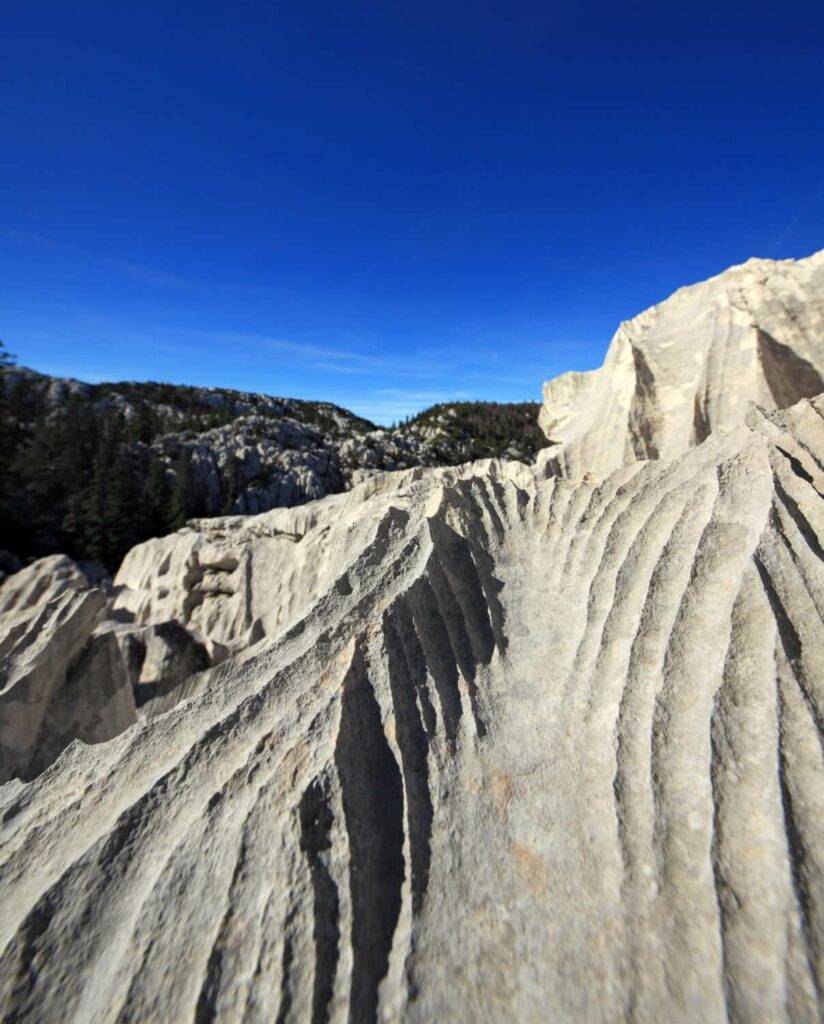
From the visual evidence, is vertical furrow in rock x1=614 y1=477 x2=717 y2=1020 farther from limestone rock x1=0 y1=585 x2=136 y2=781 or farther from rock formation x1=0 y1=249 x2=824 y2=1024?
limestone rock x1=0 y1=585 x2=136 y2=781

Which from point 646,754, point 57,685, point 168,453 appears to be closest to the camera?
point 646,754

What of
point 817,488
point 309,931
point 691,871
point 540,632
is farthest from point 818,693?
point 309,931

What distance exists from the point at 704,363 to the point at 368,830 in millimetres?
13595

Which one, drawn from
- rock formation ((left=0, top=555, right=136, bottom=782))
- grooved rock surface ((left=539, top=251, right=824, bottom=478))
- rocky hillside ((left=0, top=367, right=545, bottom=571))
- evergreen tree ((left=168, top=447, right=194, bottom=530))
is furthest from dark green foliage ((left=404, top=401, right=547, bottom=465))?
rock formation ((left=0, top=555, right=136, bottom=782))

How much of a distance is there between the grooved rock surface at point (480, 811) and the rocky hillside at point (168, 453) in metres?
36.6

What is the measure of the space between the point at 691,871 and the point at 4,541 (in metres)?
43.4

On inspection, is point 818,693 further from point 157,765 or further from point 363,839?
point 157,765

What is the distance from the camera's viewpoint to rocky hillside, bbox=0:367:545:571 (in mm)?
37094

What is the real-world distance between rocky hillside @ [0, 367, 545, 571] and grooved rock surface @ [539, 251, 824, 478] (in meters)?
36.6

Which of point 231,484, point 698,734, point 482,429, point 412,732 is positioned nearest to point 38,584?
point 412,732

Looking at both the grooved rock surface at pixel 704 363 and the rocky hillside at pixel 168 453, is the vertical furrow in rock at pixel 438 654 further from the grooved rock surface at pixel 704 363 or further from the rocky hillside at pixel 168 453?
the rocky hillside at pixel 168 453

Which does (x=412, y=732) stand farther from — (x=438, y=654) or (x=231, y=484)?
(x=231, y=484)

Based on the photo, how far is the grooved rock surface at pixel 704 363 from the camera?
11500 millimetres

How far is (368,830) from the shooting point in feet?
10.6
